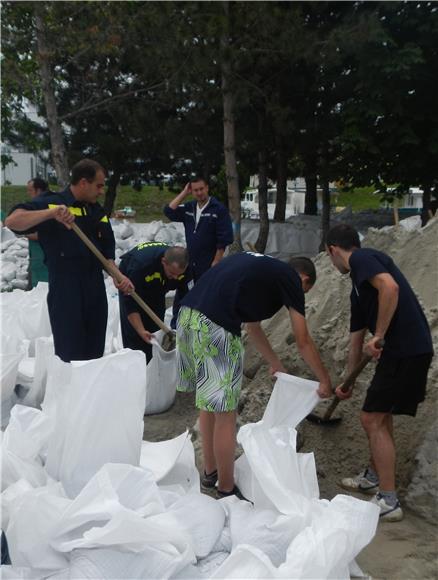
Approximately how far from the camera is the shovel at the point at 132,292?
3.19m

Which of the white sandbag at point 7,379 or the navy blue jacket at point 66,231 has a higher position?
the navy blue jacket at point 66,231

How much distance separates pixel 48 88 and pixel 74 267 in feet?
20.7

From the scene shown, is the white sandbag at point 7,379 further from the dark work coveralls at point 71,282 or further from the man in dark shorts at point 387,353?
the man in dark shorts at point 387,353

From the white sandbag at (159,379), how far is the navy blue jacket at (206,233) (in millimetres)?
1227

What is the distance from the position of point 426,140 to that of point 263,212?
2.91 metres

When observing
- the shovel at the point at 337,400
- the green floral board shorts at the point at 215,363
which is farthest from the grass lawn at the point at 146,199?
the green floral board shorts at the point at 215,363

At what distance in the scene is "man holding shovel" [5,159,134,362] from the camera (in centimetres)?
317

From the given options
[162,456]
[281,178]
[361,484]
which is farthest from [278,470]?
[281,178]

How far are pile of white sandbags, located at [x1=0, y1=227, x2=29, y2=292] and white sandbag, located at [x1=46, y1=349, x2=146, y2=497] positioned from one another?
492 cm

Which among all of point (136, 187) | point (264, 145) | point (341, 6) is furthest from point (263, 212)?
point (136, 187)

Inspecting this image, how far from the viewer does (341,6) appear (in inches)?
409

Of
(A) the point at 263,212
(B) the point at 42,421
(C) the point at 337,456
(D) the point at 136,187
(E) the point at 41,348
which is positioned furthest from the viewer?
(D) the point at 136,187

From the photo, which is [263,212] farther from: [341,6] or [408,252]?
[408,252]

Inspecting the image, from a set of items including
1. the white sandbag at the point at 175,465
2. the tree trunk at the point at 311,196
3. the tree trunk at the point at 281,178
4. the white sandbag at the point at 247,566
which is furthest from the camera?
the tree trunk at the point at 311,196
